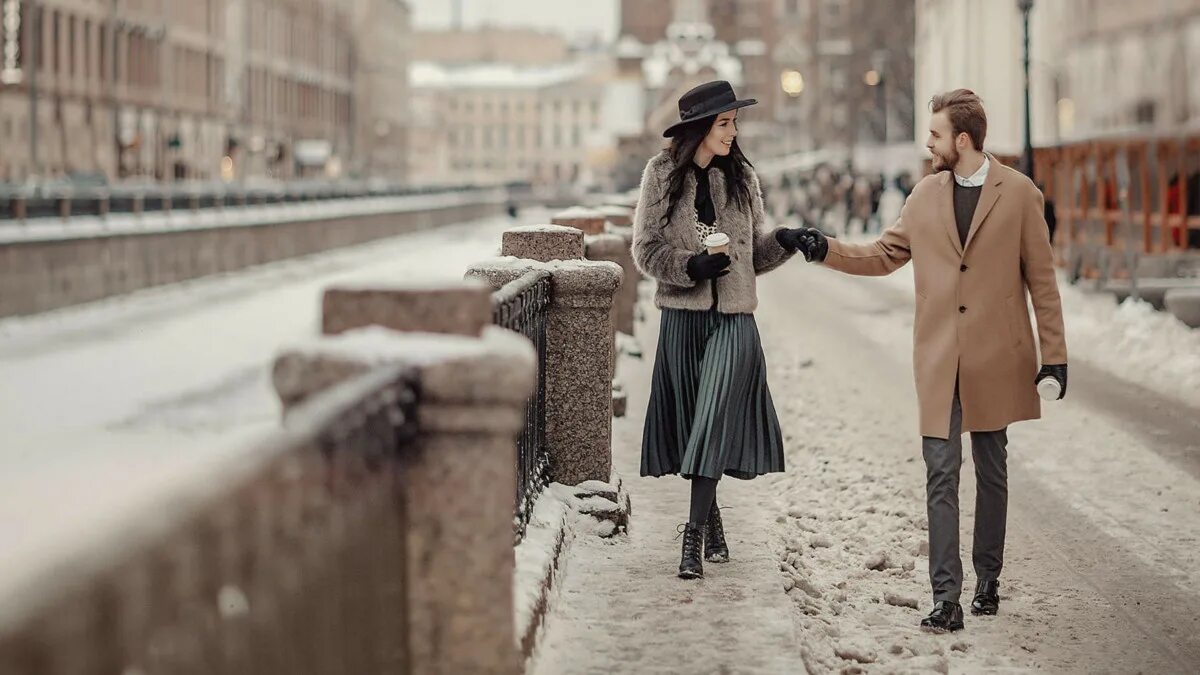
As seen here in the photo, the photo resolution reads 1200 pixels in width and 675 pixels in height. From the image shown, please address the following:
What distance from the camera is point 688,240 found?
7.23m

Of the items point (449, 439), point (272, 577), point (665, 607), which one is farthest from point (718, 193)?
point (272, 577)

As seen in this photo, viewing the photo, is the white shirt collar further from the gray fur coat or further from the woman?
the gray fur coat

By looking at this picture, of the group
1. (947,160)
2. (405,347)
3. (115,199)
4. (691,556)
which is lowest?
(691,556)

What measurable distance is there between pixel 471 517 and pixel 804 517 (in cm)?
485

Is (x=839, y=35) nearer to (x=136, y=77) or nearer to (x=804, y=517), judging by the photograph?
(x=136, y=77)

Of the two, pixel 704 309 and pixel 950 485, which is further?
pixel 704 309

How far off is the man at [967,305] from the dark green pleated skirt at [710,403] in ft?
2.26

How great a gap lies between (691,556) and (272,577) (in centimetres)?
394

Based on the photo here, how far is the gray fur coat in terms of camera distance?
718cm

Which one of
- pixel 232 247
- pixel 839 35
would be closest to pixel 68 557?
pixel 232 247

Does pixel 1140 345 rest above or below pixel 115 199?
below

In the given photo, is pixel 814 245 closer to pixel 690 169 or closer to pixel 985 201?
pixel 690 169

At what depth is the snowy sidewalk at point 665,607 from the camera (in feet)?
19.1

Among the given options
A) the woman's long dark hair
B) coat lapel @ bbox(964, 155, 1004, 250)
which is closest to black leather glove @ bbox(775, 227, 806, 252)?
the woman's long dark hair
